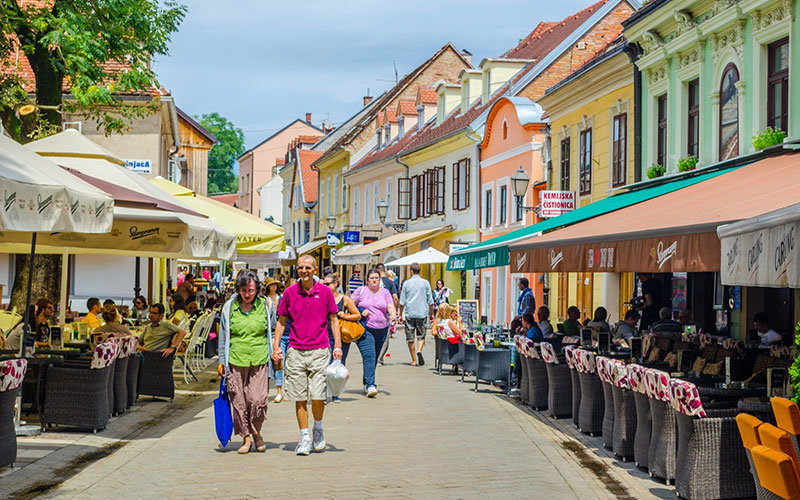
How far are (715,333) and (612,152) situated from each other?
20.3 ft

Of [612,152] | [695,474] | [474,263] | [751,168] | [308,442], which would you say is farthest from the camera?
[612,152]

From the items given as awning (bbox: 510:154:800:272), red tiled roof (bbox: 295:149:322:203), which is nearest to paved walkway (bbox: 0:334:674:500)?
awning (bbox: 510:154:800:272)

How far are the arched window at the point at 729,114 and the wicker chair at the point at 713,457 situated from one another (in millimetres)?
9361

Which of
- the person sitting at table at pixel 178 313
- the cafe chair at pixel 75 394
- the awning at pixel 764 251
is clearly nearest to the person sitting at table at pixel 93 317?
the person sitting at table at pixel 178 313

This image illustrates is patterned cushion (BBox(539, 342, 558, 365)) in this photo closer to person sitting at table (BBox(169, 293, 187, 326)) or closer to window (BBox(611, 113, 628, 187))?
person sitting at table (BBox(169, 293, 187, 326))

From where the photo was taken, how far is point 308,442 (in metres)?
9.71

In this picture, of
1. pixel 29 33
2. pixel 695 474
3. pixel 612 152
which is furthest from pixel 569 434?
pixel 612 152

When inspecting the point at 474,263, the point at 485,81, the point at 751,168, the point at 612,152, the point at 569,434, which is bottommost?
the point at 569,434

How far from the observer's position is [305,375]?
32.4ft

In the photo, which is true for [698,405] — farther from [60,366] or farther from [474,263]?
[474,263]

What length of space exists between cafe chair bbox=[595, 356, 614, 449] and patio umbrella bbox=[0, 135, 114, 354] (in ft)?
15.4

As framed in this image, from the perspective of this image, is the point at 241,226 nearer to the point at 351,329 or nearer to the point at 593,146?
the point at 351,329

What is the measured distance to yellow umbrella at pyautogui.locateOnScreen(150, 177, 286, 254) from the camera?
55.4 ft

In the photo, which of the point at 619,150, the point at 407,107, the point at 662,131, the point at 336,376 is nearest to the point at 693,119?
the point at 662,131
